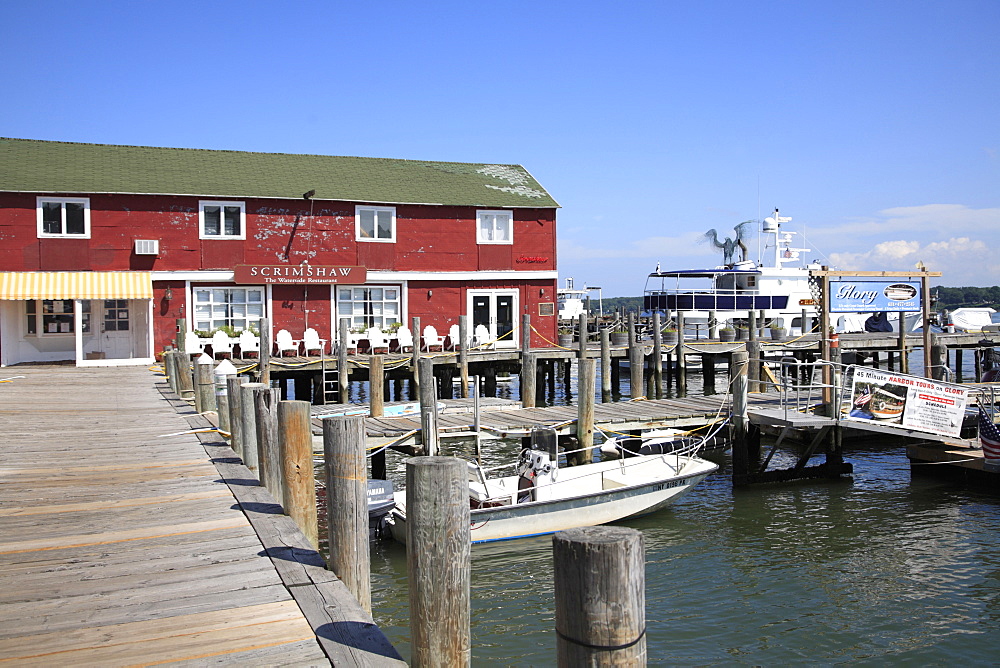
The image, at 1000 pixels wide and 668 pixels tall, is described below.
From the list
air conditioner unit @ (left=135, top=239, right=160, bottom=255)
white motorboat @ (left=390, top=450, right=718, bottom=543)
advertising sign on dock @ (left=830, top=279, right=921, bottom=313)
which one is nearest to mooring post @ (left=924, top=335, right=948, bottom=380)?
advertising sign on dock @ (left=830, top=279, right=921, bottom=313)

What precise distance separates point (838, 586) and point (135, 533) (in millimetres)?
8822

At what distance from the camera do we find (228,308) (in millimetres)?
27016

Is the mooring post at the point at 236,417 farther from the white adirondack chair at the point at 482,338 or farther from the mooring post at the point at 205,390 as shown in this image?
the white adirondack chair at the point at 482,338

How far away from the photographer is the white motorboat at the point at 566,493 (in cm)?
1249

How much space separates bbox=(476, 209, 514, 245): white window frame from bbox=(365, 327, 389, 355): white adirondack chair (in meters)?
5.65

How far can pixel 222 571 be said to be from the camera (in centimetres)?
566

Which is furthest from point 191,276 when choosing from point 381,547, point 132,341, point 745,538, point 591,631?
point 591,631

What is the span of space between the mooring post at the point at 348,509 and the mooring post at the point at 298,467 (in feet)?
4.00

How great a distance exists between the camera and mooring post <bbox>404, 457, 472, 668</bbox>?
4.23 meters

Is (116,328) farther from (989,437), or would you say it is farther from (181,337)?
(989,437)

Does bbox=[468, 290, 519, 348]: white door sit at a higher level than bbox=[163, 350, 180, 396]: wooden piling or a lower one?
higher

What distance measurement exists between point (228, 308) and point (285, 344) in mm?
3018

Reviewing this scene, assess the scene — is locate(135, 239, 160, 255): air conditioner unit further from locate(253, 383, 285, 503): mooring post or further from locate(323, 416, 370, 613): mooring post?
locate(323, 416, 370, 613): mooring post

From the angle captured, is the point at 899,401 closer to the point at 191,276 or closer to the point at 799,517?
the point at 799,517
